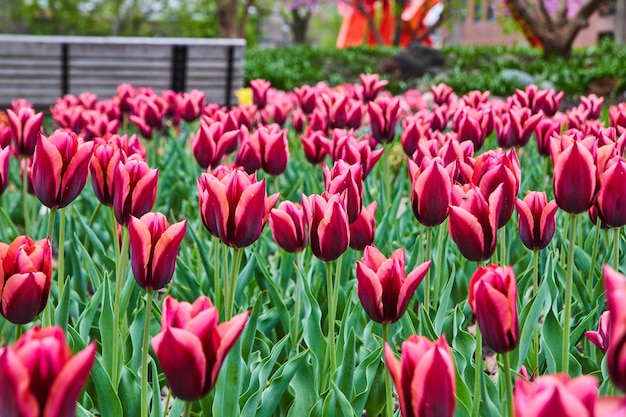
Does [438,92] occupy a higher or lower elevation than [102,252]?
higher

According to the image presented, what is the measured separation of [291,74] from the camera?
13.6 metres

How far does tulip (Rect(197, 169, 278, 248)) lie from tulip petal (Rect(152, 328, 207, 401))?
24.8 inches

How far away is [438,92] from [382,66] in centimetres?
1019

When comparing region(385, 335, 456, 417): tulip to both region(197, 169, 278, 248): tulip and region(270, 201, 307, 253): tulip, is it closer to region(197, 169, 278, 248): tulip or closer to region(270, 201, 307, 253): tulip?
region(197, 169, 278, 248): tulip

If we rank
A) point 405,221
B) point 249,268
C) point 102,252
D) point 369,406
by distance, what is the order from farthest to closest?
point 405,221 → point 102,252 → point 249,268 → point 369,406

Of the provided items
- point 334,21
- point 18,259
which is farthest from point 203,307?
point 334,21

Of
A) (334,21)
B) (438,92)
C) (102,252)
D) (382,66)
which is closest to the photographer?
(102,252)

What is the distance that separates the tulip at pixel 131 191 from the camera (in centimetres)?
184

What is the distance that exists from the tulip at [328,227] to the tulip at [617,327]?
0.78 meters

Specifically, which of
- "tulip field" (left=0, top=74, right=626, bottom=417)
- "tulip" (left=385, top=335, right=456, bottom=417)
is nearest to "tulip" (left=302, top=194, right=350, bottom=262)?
"tulip field" (left=0, top=74, right=626, bottom=417)

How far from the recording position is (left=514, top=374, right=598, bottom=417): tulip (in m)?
0.76

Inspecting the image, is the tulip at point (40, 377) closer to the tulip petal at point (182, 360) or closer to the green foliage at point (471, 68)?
the tulip petal at point (182, 360)

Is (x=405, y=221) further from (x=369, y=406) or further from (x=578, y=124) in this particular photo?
(x=369, y=406)

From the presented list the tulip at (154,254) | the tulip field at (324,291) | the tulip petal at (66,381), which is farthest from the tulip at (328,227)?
the tulip petal at (66,381)
